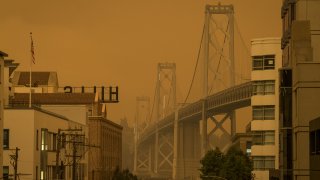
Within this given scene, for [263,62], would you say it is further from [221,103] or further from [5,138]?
[221,103]

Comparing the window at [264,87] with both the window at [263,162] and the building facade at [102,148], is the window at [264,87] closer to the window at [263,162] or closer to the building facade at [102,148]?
the window at [263,162]

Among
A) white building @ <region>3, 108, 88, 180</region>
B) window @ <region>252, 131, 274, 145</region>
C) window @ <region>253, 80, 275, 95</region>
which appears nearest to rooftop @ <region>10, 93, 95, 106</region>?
white building @ <region>3, 108, 88, 180</region>

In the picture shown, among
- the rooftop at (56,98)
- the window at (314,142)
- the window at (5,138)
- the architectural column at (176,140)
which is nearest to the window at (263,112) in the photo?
the window at (5,138)

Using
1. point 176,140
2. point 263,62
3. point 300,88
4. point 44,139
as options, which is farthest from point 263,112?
point 176,140

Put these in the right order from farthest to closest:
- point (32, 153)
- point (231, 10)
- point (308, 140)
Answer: point (231, 10) → point (32, 153) → point (308, 140)

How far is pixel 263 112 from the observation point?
94812 millimetres

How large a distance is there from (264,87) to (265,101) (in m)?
1.32

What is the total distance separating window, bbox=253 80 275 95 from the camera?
94.2 m

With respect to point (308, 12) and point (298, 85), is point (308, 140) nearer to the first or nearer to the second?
point (298, 85)

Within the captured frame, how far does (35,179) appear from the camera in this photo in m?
93.4

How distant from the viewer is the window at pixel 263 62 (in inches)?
3703

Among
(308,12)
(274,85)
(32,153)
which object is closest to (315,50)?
(308,12)

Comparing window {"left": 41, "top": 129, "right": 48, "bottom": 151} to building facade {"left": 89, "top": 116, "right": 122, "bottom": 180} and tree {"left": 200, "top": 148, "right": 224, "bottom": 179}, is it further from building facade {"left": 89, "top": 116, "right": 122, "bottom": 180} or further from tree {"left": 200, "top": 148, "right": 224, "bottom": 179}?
building facade {"left": 89, "top": 116, "right": 122, "bottom": 180}

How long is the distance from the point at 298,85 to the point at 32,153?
38124mm
